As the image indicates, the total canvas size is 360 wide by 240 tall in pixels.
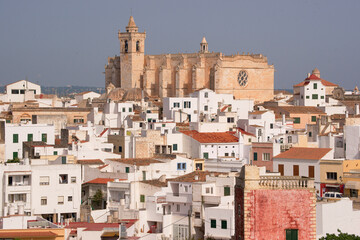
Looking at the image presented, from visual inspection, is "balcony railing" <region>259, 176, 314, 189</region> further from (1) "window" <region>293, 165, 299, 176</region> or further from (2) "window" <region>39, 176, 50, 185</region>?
(1) "window" <region>293, 165, 299, 176</region>

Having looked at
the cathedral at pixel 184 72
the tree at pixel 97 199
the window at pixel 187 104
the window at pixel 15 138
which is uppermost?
the cathedral at pixel 184 72

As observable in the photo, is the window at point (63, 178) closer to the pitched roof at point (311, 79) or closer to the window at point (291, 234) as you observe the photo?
the window at point (291, 234)

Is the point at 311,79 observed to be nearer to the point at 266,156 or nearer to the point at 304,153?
the point at 266,156

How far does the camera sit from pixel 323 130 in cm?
5362

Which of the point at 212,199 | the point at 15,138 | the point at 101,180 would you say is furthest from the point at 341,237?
the point at 15,138

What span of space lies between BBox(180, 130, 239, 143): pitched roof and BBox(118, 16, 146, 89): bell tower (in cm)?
3750

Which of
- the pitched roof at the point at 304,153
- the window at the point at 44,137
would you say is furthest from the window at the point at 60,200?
the window at the point at 44,137

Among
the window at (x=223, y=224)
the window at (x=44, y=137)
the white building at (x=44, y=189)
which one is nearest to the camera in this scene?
the window at (x=223, y=224)

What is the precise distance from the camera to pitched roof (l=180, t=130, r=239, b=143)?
51372 mm

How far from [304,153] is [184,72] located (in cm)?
4523

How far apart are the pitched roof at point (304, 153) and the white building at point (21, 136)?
46.2 ft

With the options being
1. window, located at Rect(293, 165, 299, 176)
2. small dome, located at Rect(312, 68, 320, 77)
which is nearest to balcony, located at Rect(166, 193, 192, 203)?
window, located at Rect(293, 165, 299, 176)

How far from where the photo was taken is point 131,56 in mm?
90625

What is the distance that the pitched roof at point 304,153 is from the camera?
4291cm
